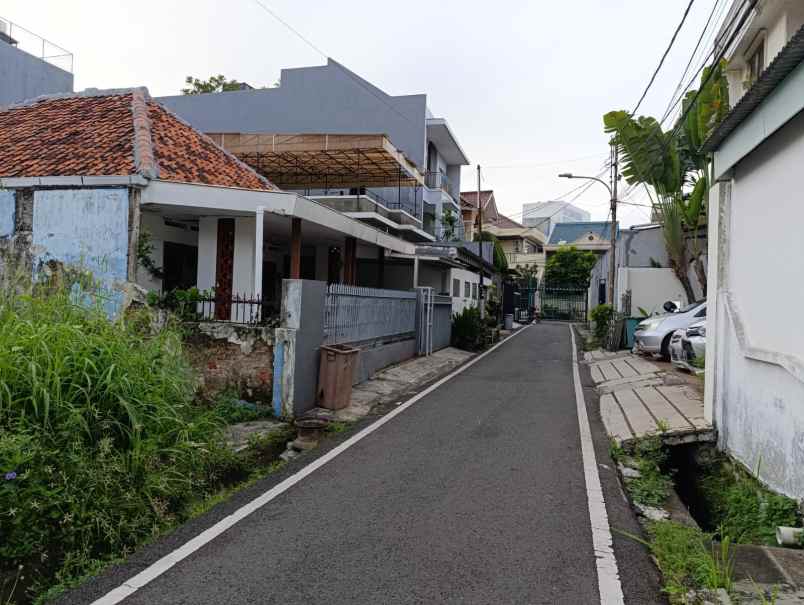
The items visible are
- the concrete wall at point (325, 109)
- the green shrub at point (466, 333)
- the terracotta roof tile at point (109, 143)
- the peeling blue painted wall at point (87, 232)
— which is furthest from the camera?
the concrete wall at point (325, 109)

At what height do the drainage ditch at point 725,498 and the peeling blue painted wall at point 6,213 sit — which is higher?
the peeling blue painted wall at point 6,213

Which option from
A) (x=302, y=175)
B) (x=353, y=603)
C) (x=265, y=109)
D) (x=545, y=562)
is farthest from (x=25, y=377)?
(x=265, y=109)

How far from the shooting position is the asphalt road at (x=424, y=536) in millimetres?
3893

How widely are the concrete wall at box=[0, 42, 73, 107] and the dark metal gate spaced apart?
36.3 meters

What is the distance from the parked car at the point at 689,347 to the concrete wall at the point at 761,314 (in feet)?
15.7

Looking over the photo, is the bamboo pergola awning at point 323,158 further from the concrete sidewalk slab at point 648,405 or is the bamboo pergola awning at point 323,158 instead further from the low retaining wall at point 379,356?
the concrete sidewalk slab at point 648,405

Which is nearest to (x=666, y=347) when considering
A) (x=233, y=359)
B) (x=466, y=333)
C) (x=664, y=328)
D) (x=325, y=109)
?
(x=664, y=328)

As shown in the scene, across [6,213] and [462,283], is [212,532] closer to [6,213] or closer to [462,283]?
[6,213]

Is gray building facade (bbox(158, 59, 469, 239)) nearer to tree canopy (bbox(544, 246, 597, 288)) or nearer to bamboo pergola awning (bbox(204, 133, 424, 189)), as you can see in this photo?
bamboo pergola awning (bbox(204, 133, 424, 189))

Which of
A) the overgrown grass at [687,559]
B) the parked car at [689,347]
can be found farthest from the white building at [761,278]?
the parked car at [689,347]

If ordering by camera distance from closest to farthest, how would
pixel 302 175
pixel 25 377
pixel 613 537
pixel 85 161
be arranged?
pixel 613 537, pixel 25 377, pixel 85 161, pixel 302 175

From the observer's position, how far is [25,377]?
521 centimetres

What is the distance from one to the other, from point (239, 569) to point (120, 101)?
13389 millimetres

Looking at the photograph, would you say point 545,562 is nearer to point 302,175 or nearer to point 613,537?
point 613,537
